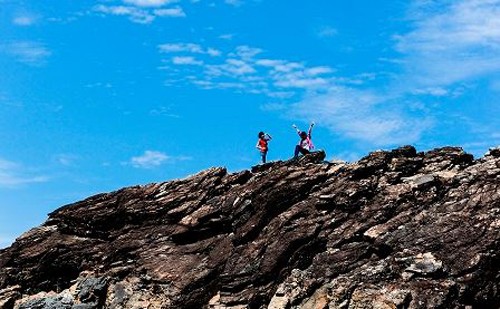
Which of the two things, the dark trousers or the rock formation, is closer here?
the rock formation

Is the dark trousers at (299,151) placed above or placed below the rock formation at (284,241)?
above

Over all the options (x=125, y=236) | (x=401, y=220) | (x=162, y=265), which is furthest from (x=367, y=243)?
(x=125, y=236)

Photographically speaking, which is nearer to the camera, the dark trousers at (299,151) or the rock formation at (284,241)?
the rock formation at (284,241)

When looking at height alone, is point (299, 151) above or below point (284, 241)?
above

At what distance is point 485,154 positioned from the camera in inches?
1704

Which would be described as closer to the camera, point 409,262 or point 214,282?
point 409,262

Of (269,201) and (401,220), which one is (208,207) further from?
(401,220)

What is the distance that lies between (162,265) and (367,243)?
14.4 meters

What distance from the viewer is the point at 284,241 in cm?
4062

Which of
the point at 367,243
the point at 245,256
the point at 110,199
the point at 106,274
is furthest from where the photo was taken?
the point at 110,199

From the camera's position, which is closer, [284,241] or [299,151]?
[284,241]

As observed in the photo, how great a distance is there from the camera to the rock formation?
117 feet

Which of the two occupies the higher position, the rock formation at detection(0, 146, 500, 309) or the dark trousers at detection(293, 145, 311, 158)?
the dark trousers at detection(293, 145, 311, 158)

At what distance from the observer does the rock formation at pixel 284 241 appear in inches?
1405
